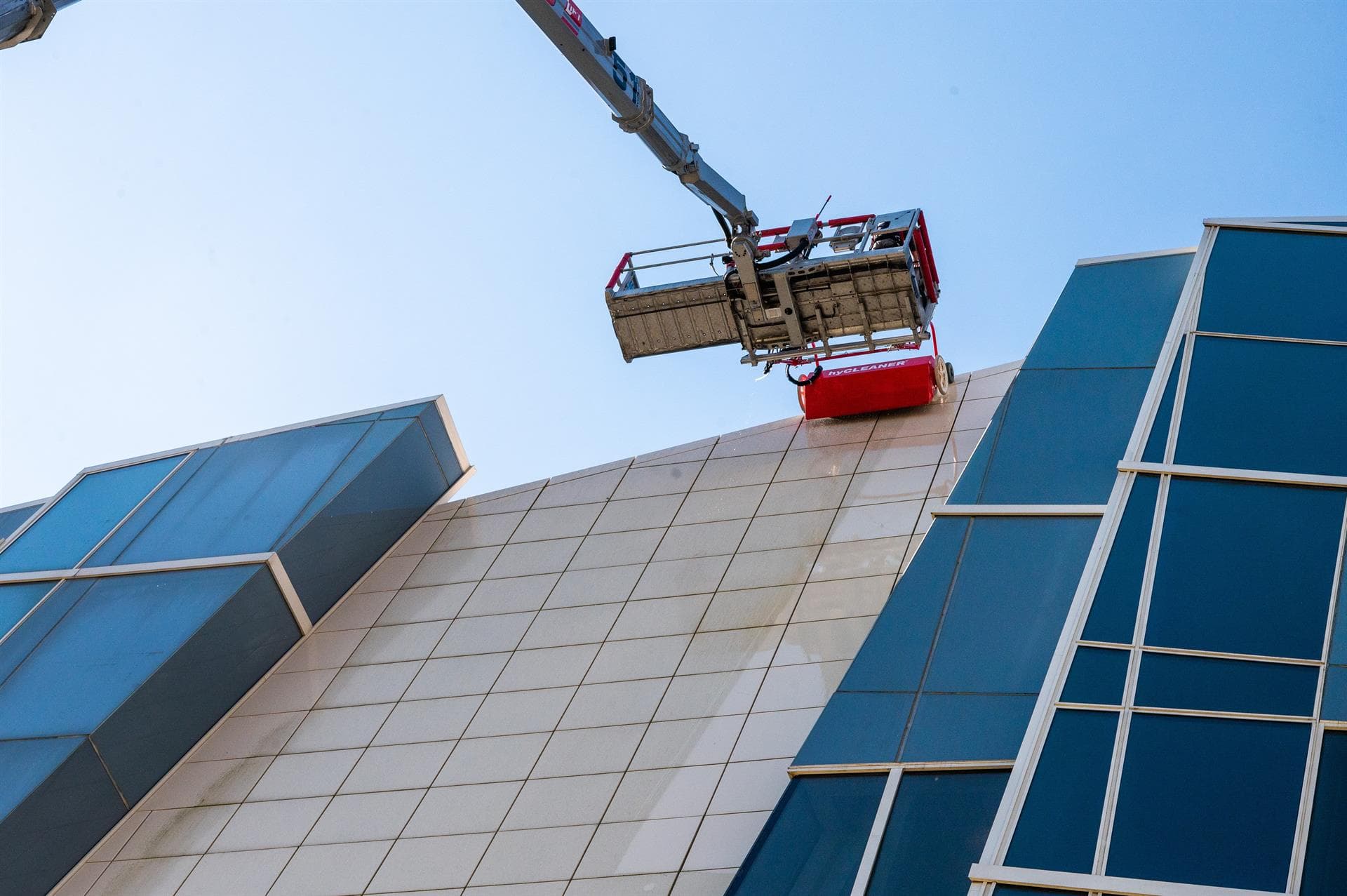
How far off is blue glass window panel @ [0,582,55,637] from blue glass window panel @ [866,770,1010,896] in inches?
549

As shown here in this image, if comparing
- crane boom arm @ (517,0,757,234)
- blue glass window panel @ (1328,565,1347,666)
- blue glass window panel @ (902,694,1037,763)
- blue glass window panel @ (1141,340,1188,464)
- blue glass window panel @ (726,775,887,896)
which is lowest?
blue glass window panel @ (726,775,887,896)

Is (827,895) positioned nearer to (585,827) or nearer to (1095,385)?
(585,827)

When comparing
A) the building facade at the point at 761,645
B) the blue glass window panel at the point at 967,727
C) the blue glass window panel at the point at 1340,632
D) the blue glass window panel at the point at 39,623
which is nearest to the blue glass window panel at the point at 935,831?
the building facade at the point at 761,645

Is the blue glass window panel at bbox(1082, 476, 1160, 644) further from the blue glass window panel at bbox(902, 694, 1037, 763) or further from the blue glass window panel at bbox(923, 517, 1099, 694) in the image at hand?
the blue glass window panel at bbox(902, 694, 1037, 763)

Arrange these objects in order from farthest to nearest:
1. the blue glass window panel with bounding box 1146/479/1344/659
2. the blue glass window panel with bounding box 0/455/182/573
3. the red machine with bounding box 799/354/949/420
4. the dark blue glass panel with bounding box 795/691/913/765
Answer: the red machine with bounding box 799/354/949/420 < the blue glass window panel with bounding box 0/455/182/573 < the dark blue glass panel with bounding box 795/691/913/765 < the blue glass window panel with bounding box 1146/479/1344/659

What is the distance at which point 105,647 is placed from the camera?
19.9 m

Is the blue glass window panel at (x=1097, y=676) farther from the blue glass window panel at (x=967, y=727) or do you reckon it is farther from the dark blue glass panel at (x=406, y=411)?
the dark blue glass panel at (x=406, y=411)

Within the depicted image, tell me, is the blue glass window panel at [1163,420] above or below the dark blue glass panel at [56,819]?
above

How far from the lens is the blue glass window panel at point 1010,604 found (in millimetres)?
13680

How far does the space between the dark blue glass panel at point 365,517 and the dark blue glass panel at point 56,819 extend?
422cm

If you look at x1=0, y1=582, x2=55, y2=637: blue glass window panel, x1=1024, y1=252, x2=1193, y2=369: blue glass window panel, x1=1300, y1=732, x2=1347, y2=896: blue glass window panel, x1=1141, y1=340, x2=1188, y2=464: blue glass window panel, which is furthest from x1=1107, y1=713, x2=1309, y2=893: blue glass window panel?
x1=0, y1=582, x2=55, y2=637: blue glass window panel

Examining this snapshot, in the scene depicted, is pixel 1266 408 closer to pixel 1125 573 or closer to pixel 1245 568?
pixel 1245 568

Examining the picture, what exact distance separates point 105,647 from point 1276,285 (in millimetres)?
15817

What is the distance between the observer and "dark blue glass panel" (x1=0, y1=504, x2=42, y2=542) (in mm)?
25734
